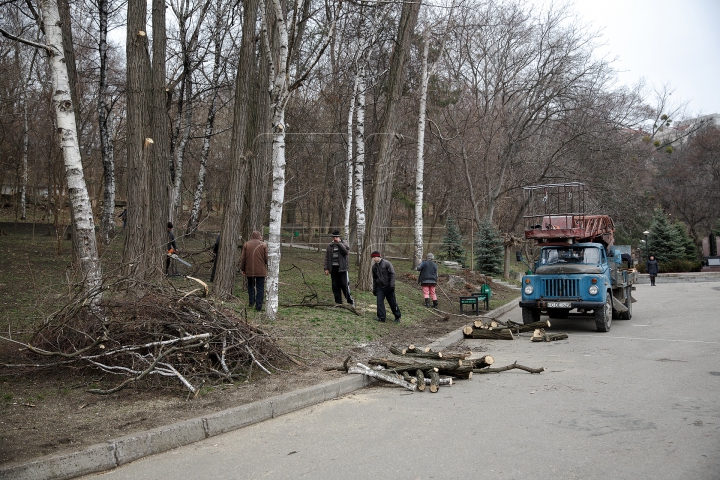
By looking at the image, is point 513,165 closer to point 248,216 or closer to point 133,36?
point 248,216

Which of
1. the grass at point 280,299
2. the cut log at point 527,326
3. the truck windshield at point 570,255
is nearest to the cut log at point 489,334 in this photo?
the cut log at point 527,326

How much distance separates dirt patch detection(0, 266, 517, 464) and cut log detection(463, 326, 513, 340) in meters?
5.34

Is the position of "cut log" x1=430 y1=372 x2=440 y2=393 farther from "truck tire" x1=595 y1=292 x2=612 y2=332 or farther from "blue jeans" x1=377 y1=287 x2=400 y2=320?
"truck tire" x1=595 y1=292 x2=612 y2=332

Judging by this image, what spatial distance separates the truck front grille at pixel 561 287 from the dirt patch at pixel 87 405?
26.2ft

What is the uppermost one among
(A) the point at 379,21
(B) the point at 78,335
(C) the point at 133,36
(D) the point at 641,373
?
(A) the point at 379,21

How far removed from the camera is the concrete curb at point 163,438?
4895 mm

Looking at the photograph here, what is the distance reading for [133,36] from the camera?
1334cm

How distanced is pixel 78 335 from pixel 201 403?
2106 millimetres

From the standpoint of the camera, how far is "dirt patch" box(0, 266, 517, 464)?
5.48 meters

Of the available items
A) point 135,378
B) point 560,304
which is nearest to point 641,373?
point 560,304

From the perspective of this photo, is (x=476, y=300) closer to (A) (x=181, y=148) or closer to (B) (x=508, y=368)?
(B) (x=508, y=368)

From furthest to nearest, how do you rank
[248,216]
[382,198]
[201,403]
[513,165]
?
[513,165], [382,198], [248,216], [201,403]

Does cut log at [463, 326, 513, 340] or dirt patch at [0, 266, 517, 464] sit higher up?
dirt patch at [0, 266, 517, 464]

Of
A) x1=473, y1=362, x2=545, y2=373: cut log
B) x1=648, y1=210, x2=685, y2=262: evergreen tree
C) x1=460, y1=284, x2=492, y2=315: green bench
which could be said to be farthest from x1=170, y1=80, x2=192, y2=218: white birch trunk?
x1=648, y1=210, x2=685, y2=262: evergreen tree
